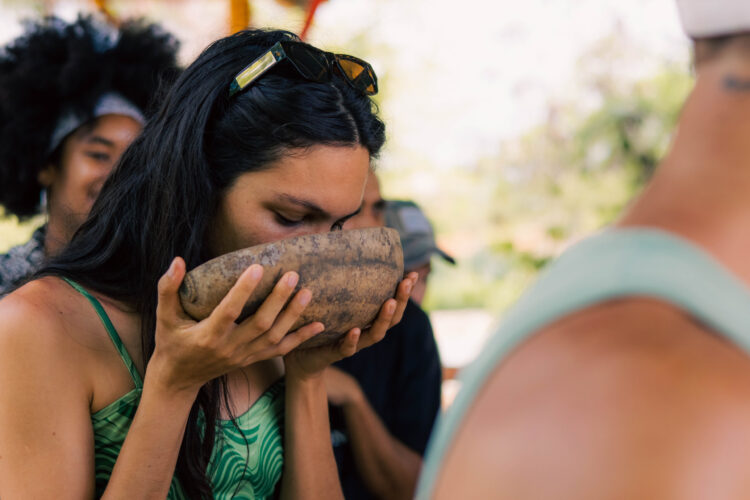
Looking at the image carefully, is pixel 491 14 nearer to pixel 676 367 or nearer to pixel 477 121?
pixel 477 121

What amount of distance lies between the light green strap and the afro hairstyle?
8.13 feet

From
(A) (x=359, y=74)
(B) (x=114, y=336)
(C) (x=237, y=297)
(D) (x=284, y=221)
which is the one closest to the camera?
(C) (x=237, y=297)

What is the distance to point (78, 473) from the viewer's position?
141 centimetres

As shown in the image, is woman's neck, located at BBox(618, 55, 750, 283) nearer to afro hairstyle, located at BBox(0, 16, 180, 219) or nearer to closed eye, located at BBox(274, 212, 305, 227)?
closed eye, located at BBox(274, 212, 305, 227)

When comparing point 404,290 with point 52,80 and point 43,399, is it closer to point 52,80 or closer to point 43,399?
point 43,399

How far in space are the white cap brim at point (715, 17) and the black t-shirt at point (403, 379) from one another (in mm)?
1790

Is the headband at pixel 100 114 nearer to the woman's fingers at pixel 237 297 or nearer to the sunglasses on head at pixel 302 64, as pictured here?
the sunglasses on head at pixel 302 64

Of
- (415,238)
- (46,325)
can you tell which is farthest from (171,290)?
(415,238)

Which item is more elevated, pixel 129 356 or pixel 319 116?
pixel 319 116

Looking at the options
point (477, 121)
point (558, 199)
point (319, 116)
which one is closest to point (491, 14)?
point (477, 121)

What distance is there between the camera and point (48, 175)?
9.46ft

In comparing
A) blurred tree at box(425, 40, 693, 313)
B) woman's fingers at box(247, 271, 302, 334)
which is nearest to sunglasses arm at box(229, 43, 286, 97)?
woman's fingers at box(247, 271, 302, 334)

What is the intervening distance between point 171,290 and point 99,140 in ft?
5.31

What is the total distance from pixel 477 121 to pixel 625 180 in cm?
303
